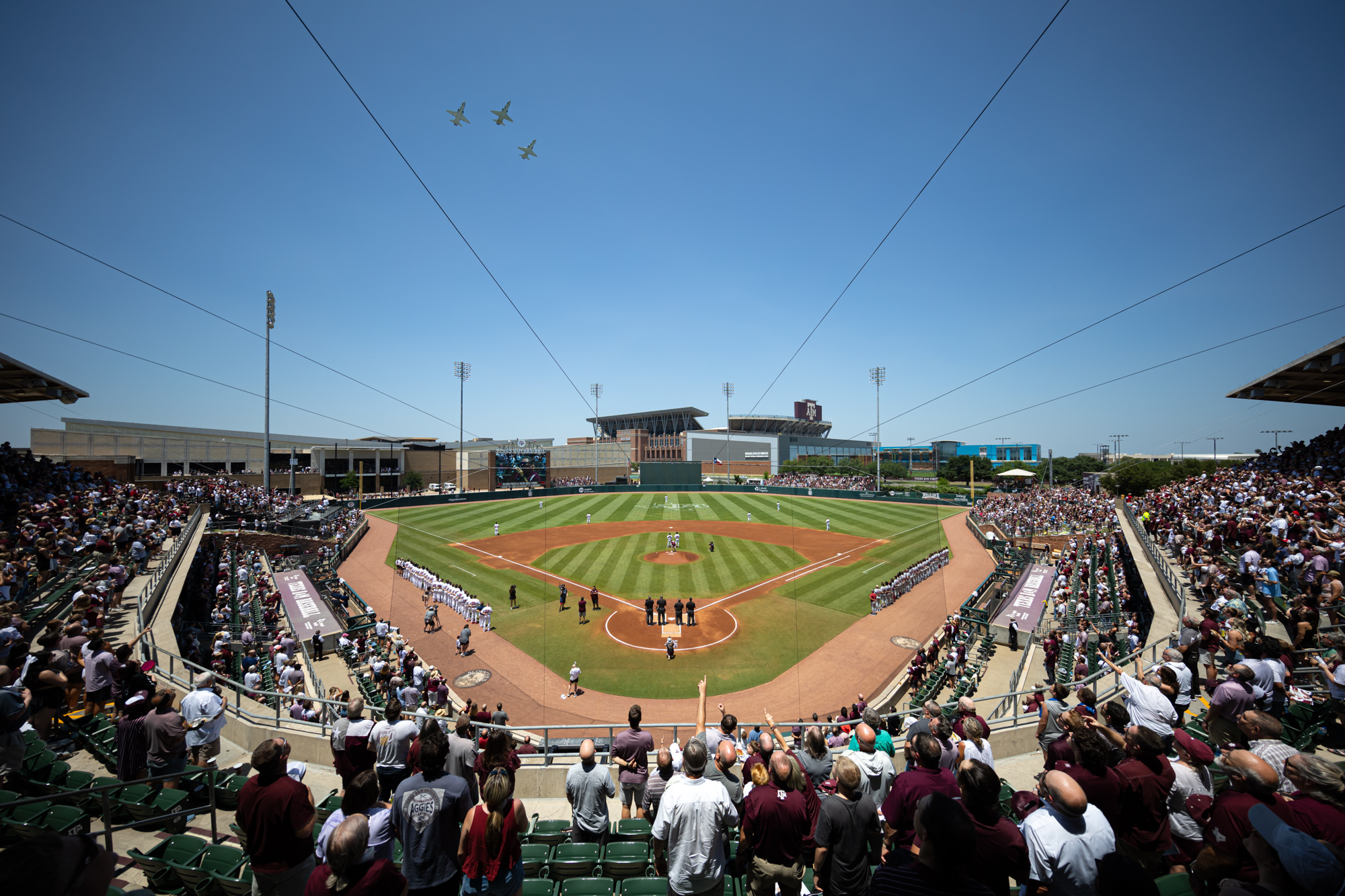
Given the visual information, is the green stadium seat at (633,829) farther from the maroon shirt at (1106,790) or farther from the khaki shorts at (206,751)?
the khaki shorts at (206,751)

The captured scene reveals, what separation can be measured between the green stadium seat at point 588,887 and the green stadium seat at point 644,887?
11 centimetres

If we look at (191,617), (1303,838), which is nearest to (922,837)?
(1303,838)

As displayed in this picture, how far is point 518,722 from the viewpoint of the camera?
13.6 m

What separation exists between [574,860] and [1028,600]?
1960 centimetres

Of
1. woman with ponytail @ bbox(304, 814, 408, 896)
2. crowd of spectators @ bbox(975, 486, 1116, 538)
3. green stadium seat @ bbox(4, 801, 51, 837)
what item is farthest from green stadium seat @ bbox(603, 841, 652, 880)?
crowd of spectators @ bbox(975, 486, 1116, 538)

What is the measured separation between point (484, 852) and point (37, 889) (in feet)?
7.22

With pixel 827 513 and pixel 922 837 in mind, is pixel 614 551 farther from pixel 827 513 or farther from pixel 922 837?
pixel 922 837

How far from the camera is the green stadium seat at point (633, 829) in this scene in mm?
5391

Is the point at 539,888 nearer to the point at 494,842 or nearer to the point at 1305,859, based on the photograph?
the point at 494,842

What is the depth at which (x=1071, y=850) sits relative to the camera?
10.8ft

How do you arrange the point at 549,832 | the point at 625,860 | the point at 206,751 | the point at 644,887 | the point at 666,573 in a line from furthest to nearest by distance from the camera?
1. the point at 666,573
2. the point at 206,751
3. the point at 549,832
4. the point at 625,860
5. the point at 644,887

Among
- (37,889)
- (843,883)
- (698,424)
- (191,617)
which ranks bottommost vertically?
(191,617)

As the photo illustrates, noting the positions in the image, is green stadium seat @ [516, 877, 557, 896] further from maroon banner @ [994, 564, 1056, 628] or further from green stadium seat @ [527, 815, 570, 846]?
maroon banner @ [994, 564, 1056, 628]

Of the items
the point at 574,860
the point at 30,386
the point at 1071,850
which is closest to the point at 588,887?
the point at 574,860
